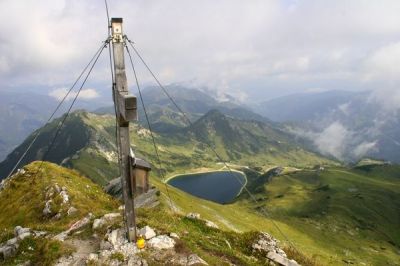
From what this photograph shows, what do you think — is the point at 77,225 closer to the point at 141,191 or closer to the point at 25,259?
the point at 25,259

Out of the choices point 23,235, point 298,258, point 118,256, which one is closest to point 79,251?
→ point 118,256

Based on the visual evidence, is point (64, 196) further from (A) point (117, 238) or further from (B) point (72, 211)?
(A) point (117, 238)

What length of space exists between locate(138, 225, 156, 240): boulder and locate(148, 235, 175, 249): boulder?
306mm

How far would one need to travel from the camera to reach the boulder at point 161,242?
70.1 ft

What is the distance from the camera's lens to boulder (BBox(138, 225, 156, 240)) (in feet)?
71.9

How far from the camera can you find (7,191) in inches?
2121

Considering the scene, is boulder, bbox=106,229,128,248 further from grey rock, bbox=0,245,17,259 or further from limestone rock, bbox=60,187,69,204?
limestone rock, bbox=60,187,69,204

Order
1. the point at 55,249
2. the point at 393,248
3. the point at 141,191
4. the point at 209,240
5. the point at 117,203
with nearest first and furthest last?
1. the point at 141,191
2. the point at 55,249
3. the point at 209,240
4. the point at 117,203
5. the point at 393,248

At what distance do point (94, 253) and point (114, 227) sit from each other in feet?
8.75

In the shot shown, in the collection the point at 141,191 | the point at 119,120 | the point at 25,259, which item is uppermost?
the point at 119,120

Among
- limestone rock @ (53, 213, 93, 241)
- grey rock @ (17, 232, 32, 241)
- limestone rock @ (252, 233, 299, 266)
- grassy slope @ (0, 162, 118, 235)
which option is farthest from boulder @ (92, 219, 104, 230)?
grassy slope @ (0, 162, 118, 235)

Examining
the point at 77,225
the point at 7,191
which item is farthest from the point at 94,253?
the point at 7,191

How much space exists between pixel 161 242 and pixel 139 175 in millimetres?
4356

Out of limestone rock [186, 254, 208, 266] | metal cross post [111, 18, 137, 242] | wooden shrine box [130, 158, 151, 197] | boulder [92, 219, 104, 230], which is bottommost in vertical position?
boulder [92, 219, 104, 230]
